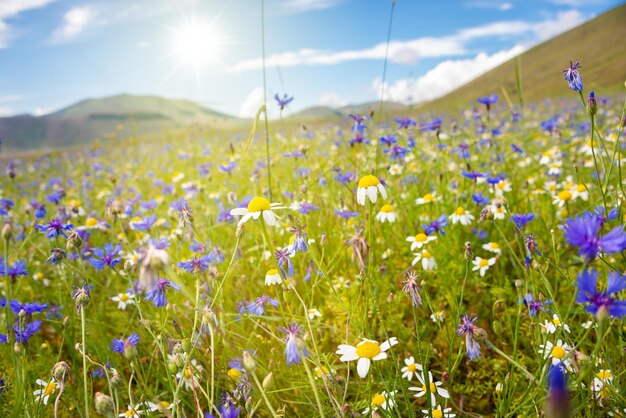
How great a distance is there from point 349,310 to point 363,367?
31.7 inches

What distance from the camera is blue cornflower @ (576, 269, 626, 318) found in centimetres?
85

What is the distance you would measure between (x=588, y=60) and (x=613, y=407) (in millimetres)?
96547

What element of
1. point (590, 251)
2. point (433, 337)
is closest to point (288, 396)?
point (433, 337)

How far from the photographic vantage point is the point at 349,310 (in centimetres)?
218

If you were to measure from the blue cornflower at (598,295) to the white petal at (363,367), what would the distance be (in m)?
0.71

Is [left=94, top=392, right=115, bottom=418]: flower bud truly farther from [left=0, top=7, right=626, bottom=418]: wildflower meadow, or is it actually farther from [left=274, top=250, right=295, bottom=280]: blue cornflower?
[left=274, top=250, right=295, bottom=280]: blue cornflower

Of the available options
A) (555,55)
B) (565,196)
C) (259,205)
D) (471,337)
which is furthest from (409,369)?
(555,55)

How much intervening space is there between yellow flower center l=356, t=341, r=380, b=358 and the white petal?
2 centimetres

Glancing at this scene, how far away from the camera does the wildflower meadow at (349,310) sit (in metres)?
1.32

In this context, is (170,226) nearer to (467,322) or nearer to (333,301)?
(333,301)

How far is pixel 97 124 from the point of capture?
431 ft

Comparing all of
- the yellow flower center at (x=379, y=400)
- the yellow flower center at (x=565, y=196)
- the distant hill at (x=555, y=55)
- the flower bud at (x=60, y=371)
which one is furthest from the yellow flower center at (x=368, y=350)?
the distant hill at (x=555, y=55)

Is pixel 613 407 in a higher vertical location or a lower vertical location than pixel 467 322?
lower

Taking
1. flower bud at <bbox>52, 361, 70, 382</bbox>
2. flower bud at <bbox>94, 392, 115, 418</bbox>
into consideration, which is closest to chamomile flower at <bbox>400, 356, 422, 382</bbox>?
flower bud at <bbox>94, 392, 115, 418</bbox>
